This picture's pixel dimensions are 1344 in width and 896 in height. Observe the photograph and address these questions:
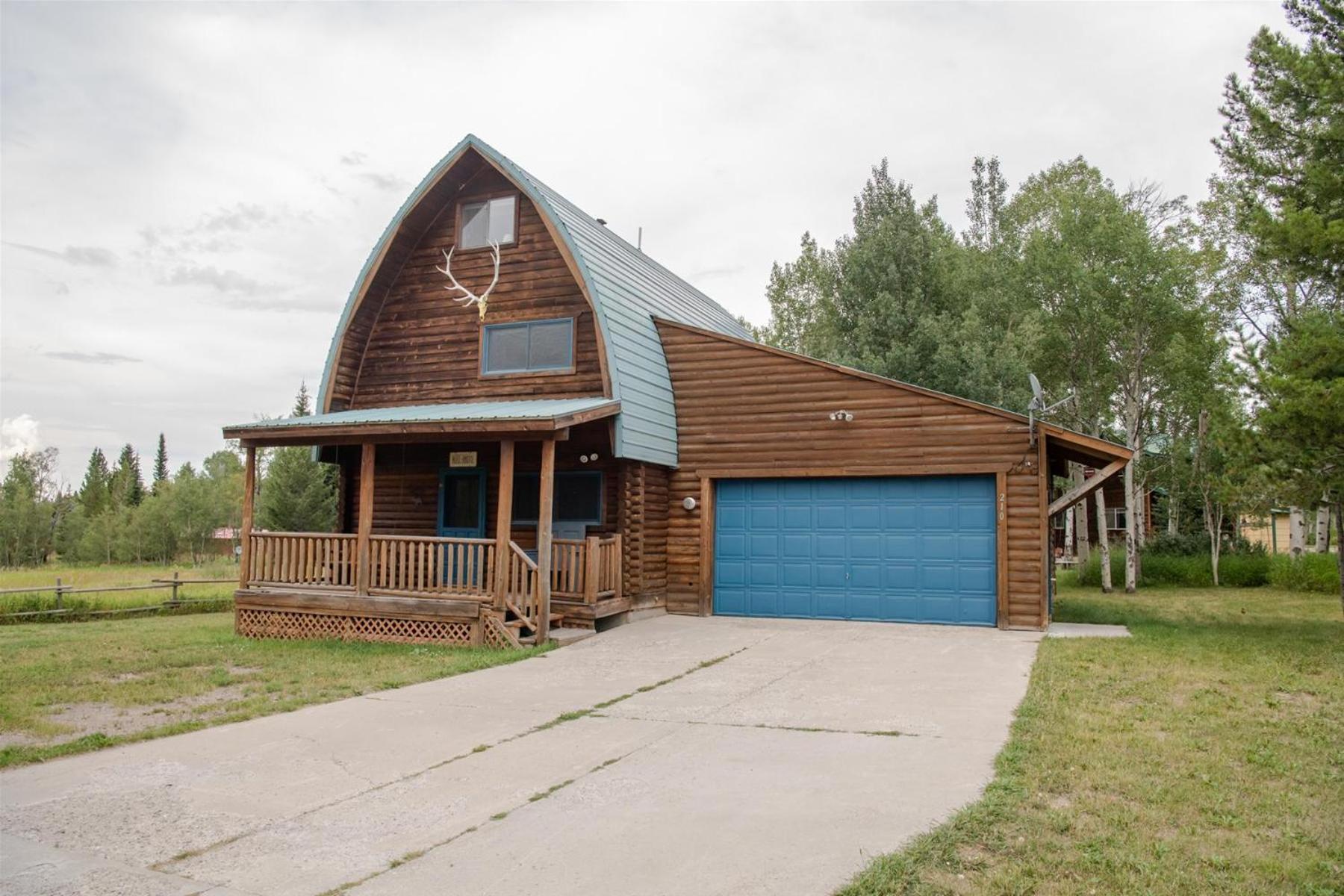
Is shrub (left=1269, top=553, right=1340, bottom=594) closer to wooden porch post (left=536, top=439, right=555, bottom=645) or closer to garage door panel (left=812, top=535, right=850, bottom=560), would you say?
garage door panel (left=812, top=535, right=850, bottom=560)

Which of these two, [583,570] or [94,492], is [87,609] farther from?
[94,492]

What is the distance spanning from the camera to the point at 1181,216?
26281 millimetres

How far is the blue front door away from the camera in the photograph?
1510 centimetres

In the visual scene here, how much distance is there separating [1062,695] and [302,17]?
40.9 feet

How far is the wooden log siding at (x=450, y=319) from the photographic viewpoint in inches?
573

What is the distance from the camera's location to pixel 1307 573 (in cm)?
2225

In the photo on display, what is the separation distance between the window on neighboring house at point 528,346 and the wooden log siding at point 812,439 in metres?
1.74

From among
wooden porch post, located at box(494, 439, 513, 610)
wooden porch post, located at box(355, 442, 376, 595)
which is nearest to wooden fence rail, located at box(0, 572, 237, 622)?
wooden porch post, located at box(355, 442, 376, 595)

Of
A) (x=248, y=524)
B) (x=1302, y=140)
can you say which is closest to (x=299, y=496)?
(x=248, y=524)

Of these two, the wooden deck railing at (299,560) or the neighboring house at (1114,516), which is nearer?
the wooden deck railing at (299,560)

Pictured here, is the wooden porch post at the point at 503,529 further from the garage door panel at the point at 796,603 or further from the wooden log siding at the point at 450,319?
the garage door panel at the point at 796,603

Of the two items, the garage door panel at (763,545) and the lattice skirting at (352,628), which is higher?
the garage door panel at (763,545)

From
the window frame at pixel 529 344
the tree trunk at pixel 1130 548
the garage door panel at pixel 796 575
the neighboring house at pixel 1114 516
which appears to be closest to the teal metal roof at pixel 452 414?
the window frame at pixel 529 344

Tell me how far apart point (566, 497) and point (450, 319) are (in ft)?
12.1
